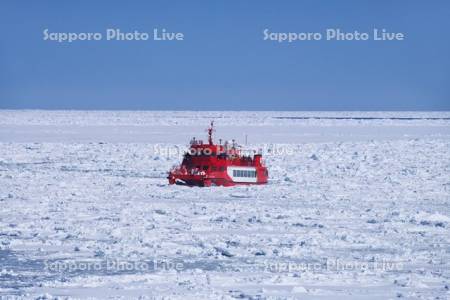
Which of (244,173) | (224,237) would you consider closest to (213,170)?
(244,173)

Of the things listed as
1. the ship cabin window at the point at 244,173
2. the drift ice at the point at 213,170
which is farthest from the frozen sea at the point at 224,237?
the ship cabin window at the point at 244,173

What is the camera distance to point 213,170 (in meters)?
15.2

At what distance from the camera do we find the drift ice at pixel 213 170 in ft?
49.6

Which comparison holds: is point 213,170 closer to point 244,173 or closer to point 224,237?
point 244,173

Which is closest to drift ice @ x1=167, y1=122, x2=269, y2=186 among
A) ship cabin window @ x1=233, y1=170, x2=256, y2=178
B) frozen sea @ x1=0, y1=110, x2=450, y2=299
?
ship cabin window @ x1=233, y1=170, x2=256, y2=178

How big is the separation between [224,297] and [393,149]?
73.3 ft

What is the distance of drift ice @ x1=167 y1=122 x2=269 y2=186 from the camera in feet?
49.6

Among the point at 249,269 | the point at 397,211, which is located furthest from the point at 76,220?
the point at 397,211

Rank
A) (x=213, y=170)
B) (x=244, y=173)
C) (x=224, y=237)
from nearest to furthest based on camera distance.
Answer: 1. (x=224, y=237)
2. (x=213, y=170)
3. (x=244, y=173)

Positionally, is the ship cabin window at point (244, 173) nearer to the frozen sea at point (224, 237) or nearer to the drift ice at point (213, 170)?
the drift ice at point (213, 170)

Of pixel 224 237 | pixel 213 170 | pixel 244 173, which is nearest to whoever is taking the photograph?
pixel 224 237

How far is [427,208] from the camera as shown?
11.9m

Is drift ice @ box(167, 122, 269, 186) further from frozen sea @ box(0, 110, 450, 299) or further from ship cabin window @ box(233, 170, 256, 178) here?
frozen sea @ box(0, 110, 450, 299)

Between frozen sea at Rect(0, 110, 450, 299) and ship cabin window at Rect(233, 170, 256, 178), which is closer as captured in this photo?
frozen sea at Rect(0, 110, 450, 299)
